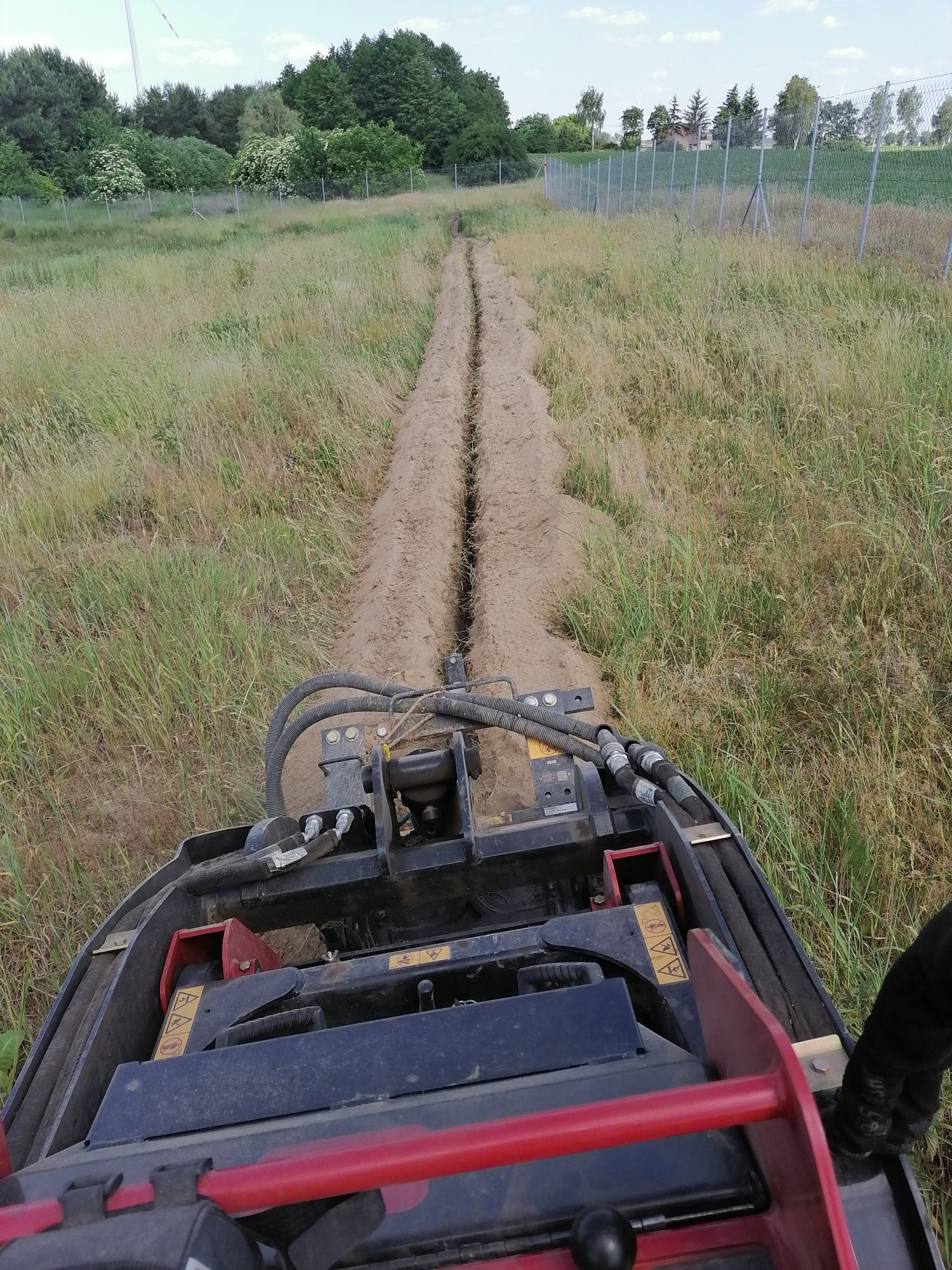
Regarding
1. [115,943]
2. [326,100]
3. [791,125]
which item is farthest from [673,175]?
[326,100]

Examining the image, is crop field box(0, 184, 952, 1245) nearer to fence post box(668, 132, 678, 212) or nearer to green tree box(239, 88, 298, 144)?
fence post box(668, 132, 678, 212)

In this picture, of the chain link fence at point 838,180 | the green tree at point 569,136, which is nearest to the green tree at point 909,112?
the chain link fence at point 838,180

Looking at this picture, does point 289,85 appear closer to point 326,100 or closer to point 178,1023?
point 326,100

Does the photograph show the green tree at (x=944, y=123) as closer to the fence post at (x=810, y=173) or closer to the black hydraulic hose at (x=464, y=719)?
the fence post at (x=810, y=173)

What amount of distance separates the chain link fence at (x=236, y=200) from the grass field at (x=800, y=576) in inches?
1198

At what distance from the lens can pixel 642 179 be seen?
23.4m

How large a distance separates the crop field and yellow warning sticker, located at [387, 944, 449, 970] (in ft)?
3.92

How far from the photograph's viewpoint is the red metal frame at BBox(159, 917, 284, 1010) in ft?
6.76

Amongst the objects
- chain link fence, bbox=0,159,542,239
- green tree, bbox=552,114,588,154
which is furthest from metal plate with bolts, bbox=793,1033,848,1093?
green tree, bbox=552,114,588,154

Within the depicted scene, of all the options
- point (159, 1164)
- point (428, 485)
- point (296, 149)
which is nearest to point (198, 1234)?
point (159, 1164)

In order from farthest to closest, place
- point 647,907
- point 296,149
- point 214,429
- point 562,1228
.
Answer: point 296,149 < point 214,429 < point 647,907 < point 562,1228

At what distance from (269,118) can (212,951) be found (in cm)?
7619

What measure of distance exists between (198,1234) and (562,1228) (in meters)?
0.57

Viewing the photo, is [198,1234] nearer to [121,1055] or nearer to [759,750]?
[121,1055]
